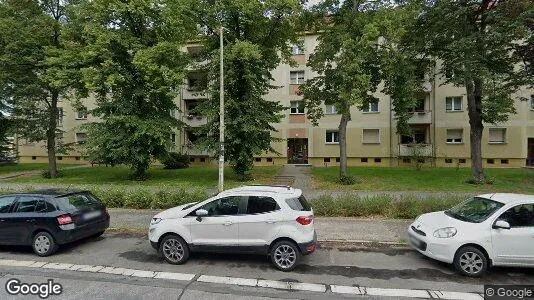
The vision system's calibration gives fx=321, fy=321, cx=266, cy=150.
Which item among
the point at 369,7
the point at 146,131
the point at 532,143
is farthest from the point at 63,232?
the point at 532,143

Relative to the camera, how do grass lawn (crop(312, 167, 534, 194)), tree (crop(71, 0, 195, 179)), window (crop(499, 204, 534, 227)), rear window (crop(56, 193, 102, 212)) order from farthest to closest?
tree (crop(71, 0, 195, 179)) < grass lawn (crop(312, 167, 534, 194)) < rear window (crop(56, 193, 102, 212)) < window (crop(499, 204, 534, 227))

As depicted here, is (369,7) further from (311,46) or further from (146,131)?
(146,131)

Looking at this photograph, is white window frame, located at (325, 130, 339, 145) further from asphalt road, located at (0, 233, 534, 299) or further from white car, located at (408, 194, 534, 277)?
white car, located at (408, 194, 534, 277)

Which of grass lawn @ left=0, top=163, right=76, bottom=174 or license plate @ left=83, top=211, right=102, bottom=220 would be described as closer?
license plate @ left=83, top=211, right=102, bottom=220

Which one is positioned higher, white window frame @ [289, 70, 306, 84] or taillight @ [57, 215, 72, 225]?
white window frame @ [289, 70, 306, 84]

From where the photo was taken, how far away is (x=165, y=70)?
16609 mm

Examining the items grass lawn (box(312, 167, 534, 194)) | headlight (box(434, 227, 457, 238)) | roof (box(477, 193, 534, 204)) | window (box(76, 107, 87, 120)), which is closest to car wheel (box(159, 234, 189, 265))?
headlight (box(434, 227, 457, 238))

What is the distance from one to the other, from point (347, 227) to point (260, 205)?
3535 millimetres

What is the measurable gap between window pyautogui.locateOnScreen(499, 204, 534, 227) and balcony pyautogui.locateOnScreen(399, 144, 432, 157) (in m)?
20.2

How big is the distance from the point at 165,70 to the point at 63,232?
11.5 metres

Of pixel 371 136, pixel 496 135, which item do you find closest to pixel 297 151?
pixel 371 136

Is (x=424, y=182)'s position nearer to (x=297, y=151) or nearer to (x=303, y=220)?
(x=297, y=151)

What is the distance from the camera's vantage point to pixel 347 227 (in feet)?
28.6

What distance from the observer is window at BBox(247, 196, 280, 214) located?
6.18m
